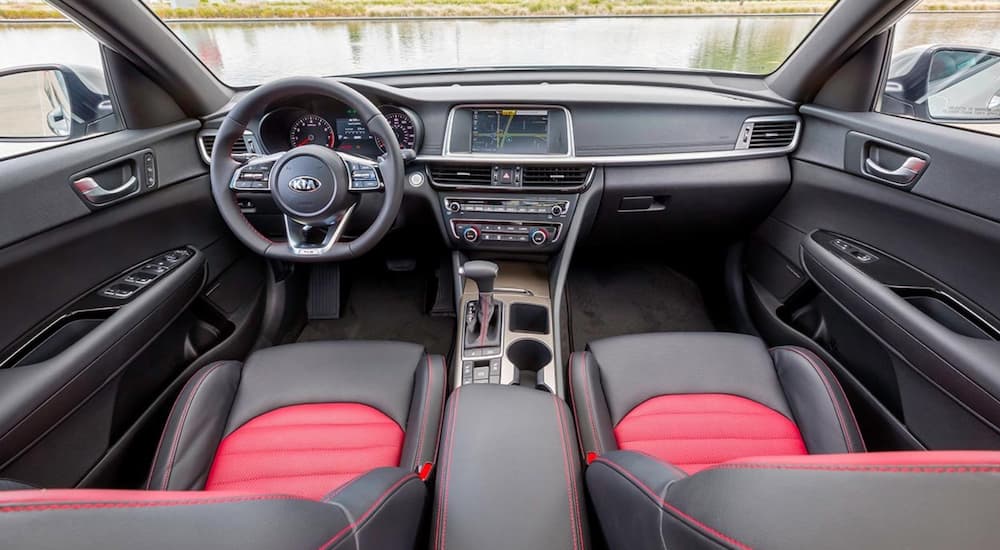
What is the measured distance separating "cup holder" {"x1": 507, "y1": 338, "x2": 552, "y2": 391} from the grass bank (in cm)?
145

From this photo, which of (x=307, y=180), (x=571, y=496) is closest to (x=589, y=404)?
(x=571, y=496)

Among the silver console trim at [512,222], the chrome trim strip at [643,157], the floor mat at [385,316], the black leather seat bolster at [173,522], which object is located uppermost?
the chrome trim strip at [643,157]

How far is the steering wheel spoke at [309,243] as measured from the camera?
147 cm

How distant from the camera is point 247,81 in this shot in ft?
6.82

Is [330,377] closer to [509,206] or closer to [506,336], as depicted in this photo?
[506,336]

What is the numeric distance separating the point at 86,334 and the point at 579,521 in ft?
4.66

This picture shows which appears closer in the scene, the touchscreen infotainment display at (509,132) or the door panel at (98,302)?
the door panel at (98,302)

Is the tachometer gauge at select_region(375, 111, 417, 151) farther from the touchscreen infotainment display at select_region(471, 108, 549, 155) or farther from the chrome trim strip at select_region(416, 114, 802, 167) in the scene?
the touchscreen infotainment display at select_region(471, 108, 549, 155)

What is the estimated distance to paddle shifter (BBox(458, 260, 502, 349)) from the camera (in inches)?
65.9

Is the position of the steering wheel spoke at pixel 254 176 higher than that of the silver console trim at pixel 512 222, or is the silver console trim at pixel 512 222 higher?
the steering wheel spoke at pixel 254 176

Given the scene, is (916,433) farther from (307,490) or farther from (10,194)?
(10,194)

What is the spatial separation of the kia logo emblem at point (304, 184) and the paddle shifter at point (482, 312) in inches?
22.8

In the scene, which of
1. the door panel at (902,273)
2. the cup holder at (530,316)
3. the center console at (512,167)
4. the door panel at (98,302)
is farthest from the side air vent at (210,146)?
the door panel at (902,273)

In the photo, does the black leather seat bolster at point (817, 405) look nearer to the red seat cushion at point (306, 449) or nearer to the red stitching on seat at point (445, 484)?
the red stitching on seat at point (445, 484)
